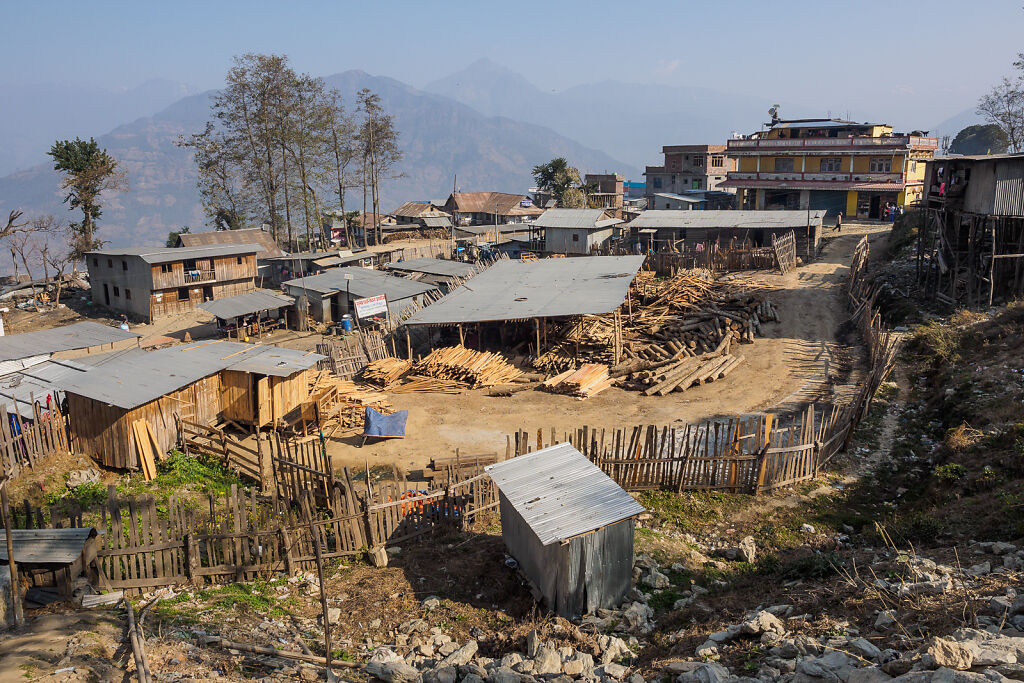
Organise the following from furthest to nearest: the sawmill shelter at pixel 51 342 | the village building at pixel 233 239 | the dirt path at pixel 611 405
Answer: the village building at pixel 233 239, the sawmill shelter at pixel 51 342, the dirt path at pixel 611 405

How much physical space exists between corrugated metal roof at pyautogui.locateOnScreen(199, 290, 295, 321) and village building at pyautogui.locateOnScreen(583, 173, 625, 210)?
36.8 meters

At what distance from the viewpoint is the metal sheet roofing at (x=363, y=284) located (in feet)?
111

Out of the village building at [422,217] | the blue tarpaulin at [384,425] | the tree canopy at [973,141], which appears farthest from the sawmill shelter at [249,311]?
the tree canopy at [973,141]

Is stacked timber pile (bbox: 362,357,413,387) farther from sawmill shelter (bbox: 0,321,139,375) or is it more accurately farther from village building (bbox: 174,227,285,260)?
village building (bbox: 174,227,285,260)

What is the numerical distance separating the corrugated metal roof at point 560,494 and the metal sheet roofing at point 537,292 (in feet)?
42.6

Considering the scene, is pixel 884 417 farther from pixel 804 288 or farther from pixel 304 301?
pixel 304 301

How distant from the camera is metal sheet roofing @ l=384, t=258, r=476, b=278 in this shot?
37.8 meters

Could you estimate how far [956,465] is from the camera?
12.8 metres

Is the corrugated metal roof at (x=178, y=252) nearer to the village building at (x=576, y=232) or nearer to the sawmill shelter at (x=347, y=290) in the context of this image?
the sawmill shelter at (x=347, y=290)

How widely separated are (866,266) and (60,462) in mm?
34281

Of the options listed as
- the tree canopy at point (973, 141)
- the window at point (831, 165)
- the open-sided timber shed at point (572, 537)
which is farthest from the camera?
the tree canopy at point (973, 141)

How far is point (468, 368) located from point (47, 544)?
1518cm

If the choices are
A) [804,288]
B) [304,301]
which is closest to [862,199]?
[804,288]

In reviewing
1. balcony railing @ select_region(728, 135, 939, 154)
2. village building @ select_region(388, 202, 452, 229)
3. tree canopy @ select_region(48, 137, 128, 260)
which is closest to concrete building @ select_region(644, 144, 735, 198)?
balcony railing @ select_region(728, 135, 939, 154)
